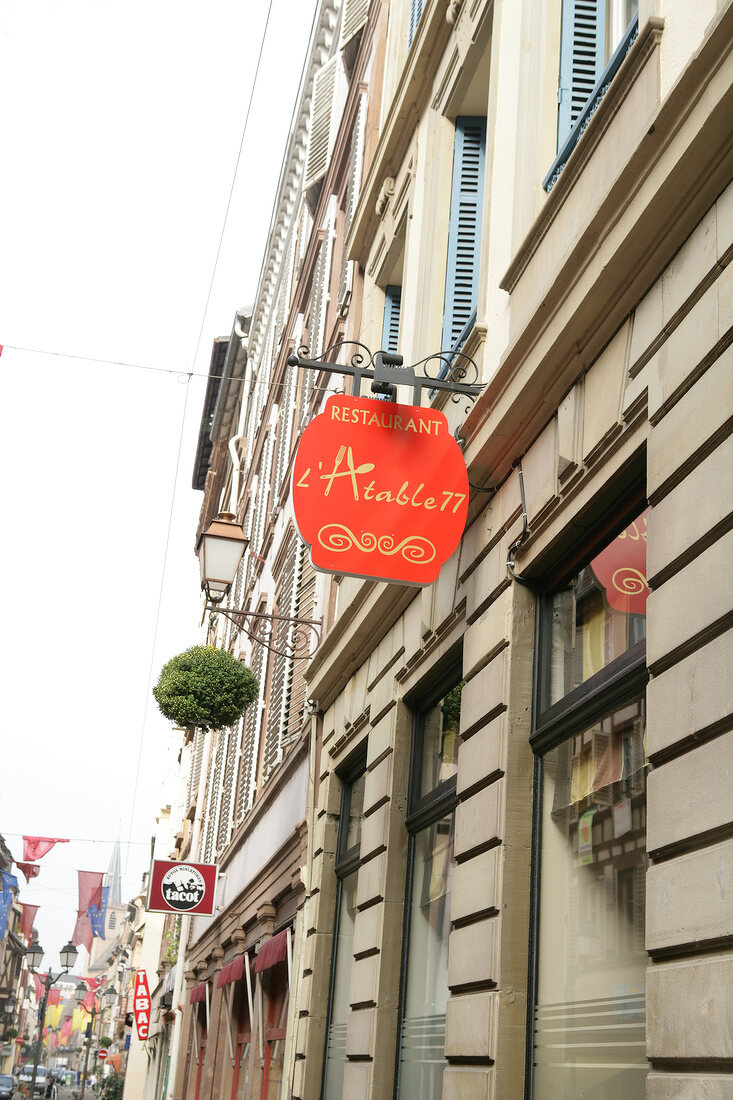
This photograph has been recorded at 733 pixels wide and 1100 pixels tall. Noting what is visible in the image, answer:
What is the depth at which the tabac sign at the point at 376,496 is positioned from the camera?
7.02 meters

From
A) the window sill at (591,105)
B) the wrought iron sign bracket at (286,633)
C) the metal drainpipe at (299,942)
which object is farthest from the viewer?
the wrought iron sign bracket at (286,633)

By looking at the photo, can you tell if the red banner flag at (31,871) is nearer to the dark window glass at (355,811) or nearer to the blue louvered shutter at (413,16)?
the dark window glass at (355,811)

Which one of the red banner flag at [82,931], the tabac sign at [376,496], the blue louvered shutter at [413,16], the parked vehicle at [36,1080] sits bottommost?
the parked vehicle at [36,1080]

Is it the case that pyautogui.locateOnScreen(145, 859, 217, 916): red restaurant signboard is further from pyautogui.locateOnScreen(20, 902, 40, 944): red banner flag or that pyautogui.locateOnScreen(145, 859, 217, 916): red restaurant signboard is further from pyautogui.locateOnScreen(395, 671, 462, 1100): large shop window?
pyautogui.locateOnScreen(20, 902, 40, 944): red banner flag

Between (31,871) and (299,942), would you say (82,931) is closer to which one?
(31,871)

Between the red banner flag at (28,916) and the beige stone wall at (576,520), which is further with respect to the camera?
the red banner flag at (28,916)

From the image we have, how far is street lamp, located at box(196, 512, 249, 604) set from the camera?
1454 centimetres

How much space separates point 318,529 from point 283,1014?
9.07 m

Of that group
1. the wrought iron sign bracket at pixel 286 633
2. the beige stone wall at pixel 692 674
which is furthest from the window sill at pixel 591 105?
the wrought iron sign bracket at pixel 286 633

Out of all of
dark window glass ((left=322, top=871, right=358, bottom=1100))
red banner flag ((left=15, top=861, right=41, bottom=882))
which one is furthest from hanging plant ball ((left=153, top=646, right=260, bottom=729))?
red banner flag ((left=15, top=861, right=41, bottom=882))

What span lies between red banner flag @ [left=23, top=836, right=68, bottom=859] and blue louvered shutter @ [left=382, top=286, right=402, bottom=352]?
→ 23.4 meters

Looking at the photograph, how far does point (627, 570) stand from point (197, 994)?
2009 cm

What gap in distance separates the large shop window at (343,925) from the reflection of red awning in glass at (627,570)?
17.5ft

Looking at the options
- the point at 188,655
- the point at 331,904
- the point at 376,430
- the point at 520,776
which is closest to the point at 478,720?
the point at 520,776
